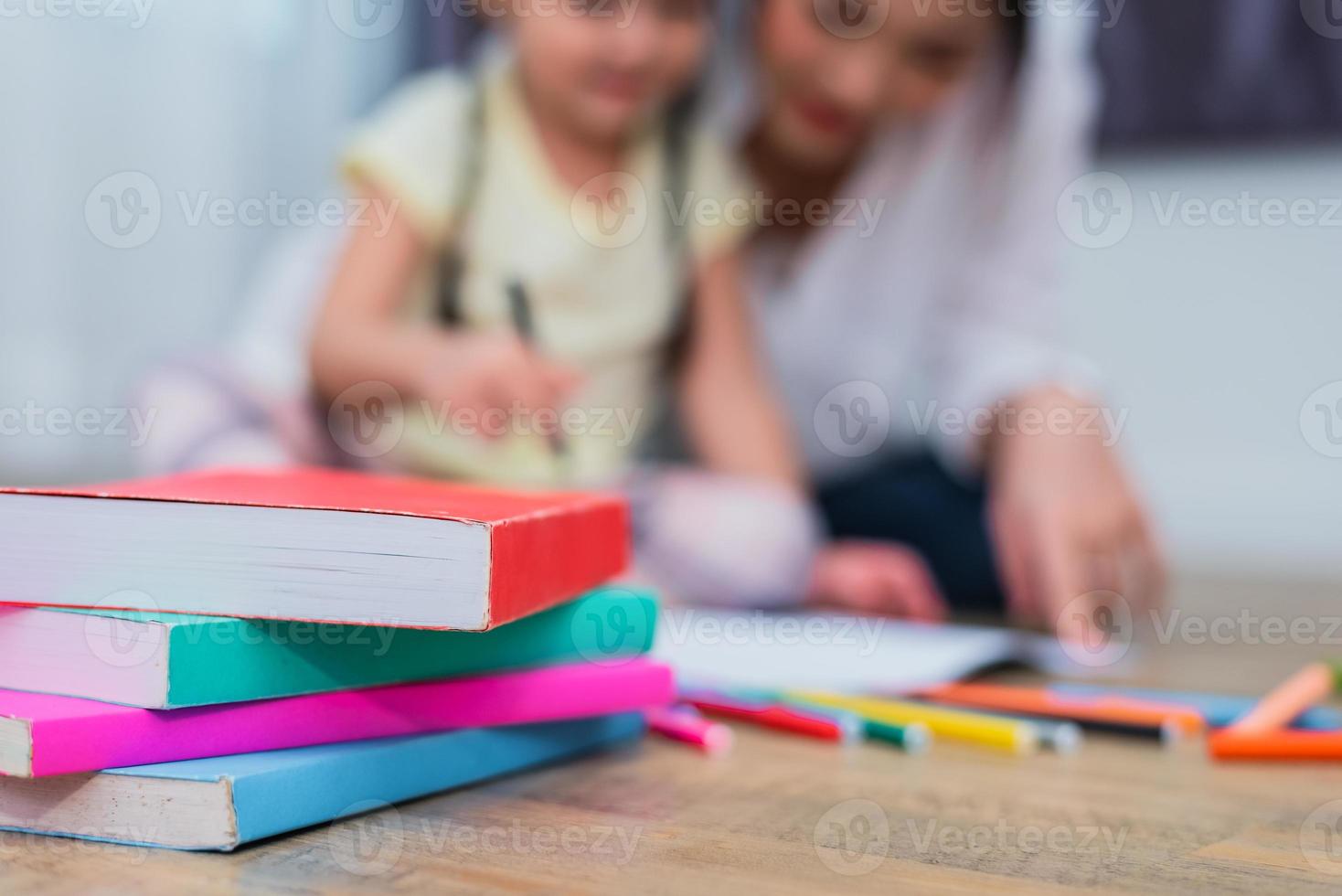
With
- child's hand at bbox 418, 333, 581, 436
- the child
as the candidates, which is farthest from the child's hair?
child's hand at bbox 418, 333, 581, 436

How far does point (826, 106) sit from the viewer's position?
0.97m

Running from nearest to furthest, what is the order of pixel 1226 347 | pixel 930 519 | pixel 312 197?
pixel 930 519
pixel 1226 347
pixel 312 197

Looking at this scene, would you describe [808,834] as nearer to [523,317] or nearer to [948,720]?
[948,720]

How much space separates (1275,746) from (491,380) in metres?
0.47

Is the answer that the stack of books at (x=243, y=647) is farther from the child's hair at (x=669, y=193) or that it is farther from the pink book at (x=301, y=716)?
the child's hair at (x=669, y=193)

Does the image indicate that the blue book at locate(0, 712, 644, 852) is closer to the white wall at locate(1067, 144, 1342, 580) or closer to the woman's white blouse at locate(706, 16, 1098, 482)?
the woman's white blouse at locate(706, 16, 1098, 482)

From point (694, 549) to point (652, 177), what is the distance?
332mm

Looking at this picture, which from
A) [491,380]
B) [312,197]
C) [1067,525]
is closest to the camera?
[491,380]

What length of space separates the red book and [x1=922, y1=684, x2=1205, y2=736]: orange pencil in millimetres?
258

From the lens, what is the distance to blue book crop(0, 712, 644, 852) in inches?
12.7

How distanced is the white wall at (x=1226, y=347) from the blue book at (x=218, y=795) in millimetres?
1362

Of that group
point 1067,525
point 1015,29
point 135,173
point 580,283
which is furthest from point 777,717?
point 135,173

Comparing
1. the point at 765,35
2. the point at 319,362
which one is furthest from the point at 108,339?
the point at 765,35

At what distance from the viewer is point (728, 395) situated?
1.00 metres
